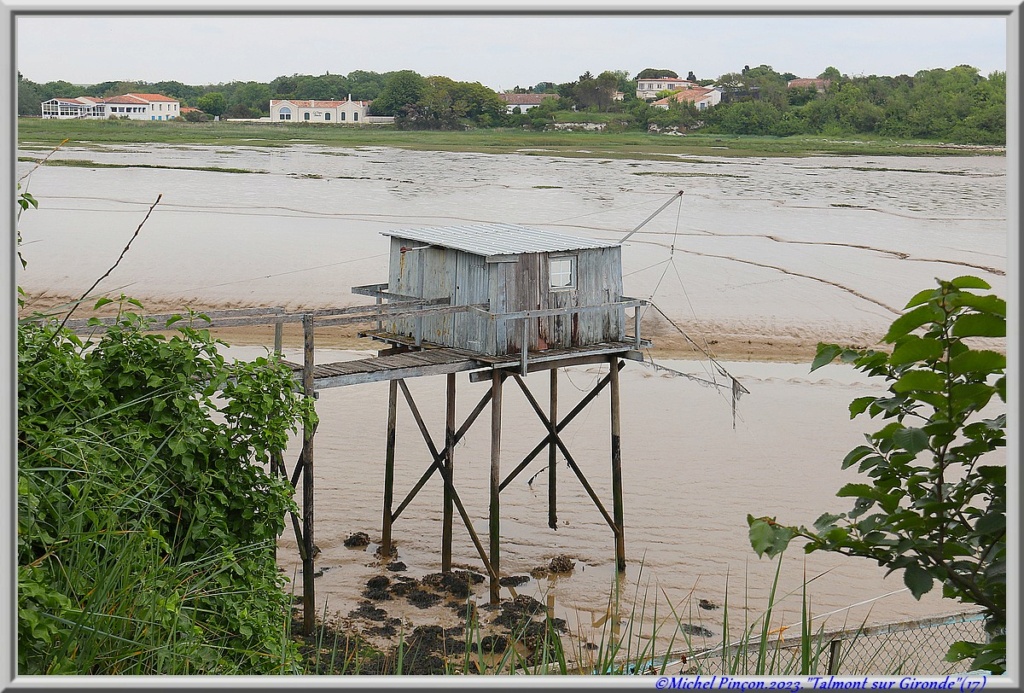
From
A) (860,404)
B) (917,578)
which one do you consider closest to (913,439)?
(860,404)

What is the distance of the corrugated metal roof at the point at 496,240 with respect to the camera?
12.1 m

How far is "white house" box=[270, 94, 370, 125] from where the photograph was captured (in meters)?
50.2

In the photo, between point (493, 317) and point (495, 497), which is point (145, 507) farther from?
point (495, 497)

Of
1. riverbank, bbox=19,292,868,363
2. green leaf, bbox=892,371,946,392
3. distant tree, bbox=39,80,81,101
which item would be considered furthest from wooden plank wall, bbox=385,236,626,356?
distant tree, bbox=39,80,81,101

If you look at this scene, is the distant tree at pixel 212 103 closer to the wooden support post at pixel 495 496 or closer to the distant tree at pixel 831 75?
the distant tree at pixel 831 75

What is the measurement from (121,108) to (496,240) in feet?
124

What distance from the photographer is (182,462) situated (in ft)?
26.2

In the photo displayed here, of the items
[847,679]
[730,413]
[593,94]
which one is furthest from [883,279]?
[593,94]

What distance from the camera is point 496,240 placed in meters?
12.6

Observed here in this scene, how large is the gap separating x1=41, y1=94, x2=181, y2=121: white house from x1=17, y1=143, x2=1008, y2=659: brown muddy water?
1481mm

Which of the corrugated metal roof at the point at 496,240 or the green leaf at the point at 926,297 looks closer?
the green leaf at the point at 926,297

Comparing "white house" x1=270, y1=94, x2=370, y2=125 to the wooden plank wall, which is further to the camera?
"white house" x1=270, y1=94, x2=370, y2=125

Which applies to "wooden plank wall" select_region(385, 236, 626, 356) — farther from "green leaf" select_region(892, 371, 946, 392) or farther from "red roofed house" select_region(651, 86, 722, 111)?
"red roofed house" select_region(651, 86, 722, 111)

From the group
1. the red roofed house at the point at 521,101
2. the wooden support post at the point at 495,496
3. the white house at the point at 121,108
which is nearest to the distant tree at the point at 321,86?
the white house at the point at 121,108
